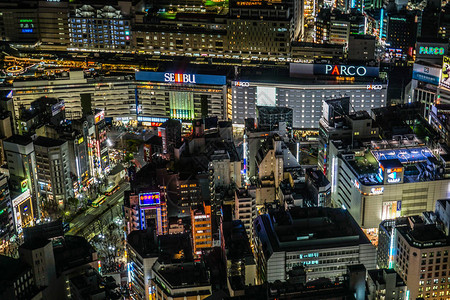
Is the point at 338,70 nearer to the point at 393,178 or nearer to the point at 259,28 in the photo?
the point at 259,28

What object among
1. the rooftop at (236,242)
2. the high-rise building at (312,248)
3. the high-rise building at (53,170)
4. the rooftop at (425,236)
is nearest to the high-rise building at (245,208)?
the rooftop at (236,242)

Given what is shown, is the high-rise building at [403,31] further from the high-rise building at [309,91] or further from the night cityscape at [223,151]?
the high-rise building at [309,91]

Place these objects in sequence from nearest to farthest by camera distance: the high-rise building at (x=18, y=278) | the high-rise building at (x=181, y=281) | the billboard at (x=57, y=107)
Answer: the high-rise building at (x=18, y=278)
the high-rise building at (x=181, y=281)
the billboard at (x=57, y=107)

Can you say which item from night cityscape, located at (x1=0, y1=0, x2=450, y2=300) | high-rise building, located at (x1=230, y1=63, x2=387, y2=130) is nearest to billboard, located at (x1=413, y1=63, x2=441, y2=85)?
night cityscape, located at (x1=0, y1=0, x2=450, y2=300)

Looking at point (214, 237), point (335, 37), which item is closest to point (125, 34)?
point (335, 37)

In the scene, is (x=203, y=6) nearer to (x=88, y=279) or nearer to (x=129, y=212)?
(x=129, y=212)

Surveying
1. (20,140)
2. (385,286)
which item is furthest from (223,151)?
(385,286)

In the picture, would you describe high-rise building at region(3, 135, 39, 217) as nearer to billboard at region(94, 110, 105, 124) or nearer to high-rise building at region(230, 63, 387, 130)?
billboard at region(94, 110, 105, 124)

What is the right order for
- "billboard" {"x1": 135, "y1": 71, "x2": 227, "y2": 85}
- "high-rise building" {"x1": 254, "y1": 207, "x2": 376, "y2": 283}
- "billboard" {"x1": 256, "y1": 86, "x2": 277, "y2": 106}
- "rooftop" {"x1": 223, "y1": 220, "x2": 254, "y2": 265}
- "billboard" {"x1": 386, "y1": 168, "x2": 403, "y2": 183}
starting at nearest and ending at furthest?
"high-rise building" {"x1": 254, "y1": 207, "x2": 376, "y2": 283}, "rooftop" {"x1": 223, "y1": 220, "x2": 254, "y2": 265}, "billboard" {"x1": 386, "y1": 168, "x2": 403, "y2": 183}, "billboard" {"x1": 256, "y1": 86, "x2": 277, "y2": 106}, "billboard" {"x1": 135, "y1": 71, "x2": 227, "y2": 85}
